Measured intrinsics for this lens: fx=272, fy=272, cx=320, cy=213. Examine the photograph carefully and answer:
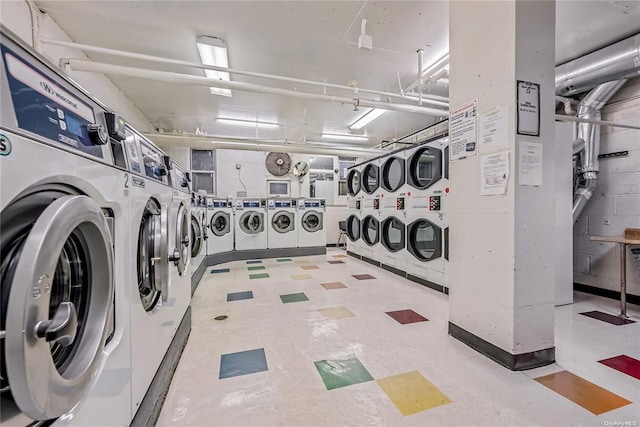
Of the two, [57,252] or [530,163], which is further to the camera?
[530,163]

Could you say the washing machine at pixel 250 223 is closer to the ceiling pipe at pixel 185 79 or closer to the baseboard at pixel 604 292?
the ceiling pipe at pixel 185 79

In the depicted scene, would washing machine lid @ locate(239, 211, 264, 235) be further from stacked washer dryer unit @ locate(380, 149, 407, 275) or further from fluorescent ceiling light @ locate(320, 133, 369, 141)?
fluorescent ceiling light @ locate(320, 133, 369, 141)

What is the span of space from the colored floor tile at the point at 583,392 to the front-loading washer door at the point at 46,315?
1.86 m

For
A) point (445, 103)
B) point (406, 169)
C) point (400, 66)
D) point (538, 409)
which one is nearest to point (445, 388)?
point (538, 409)

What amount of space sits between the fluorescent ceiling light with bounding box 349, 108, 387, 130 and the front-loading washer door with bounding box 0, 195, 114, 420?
4.25 m

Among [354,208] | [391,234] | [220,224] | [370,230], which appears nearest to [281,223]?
[220,224]

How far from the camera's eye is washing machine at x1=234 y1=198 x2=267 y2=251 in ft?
15.4

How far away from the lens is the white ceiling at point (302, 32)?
87.4 inches

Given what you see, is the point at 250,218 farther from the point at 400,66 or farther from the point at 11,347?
the point at 11,347

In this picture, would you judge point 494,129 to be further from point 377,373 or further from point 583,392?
point 377,373

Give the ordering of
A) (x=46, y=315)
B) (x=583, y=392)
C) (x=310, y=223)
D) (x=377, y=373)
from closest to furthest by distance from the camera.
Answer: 1. (x=46, y=315)
2. (x=583, y=392)
3. (x=377, y=373)
4. (x=310, y=223)

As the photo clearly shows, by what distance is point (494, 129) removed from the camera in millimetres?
1562

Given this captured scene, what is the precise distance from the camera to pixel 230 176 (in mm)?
6203

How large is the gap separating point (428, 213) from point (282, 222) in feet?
9.03
